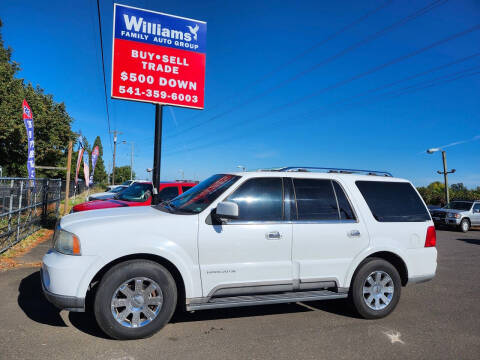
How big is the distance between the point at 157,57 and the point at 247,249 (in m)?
6.95

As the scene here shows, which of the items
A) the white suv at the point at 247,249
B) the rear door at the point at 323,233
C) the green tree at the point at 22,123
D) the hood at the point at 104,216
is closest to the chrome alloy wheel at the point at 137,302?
the white suv at the point at 247,249

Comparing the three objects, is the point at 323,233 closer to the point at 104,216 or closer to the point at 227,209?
the point at 227,209

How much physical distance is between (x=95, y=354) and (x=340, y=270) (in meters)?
2.88

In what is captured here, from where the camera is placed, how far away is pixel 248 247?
12.6 feet

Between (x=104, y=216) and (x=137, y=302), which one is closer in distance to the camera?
(x=137, y=302)

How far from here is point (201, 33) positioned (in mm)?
9523

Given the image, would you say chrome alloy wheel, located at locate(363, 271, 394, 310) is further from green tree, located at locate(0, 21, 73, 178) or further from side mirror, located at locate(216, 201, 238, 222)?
green tree, located at locate(0, 21, 73, 178)

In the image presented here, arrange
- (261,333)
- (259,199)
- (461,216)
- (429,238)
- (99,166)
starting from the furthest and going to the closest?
(99,166), (461,216), (429,238), (259,199), (261,333)

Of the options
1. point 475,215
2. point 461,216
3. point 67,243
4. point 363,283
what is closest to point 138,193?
point 67,243

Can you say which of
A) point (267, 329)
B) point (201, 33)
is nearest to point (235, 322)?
point (267, 329)

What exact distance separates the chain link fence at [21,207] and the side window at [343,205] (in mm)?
6772

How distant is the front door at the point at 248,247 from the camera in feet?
12.2

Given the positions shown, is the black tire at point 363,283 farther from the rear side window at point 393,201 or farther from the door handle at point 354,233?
the rear side window at point 393,201

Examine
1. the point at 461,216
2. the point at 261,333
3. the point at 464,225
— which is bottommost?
the point at 261,333
